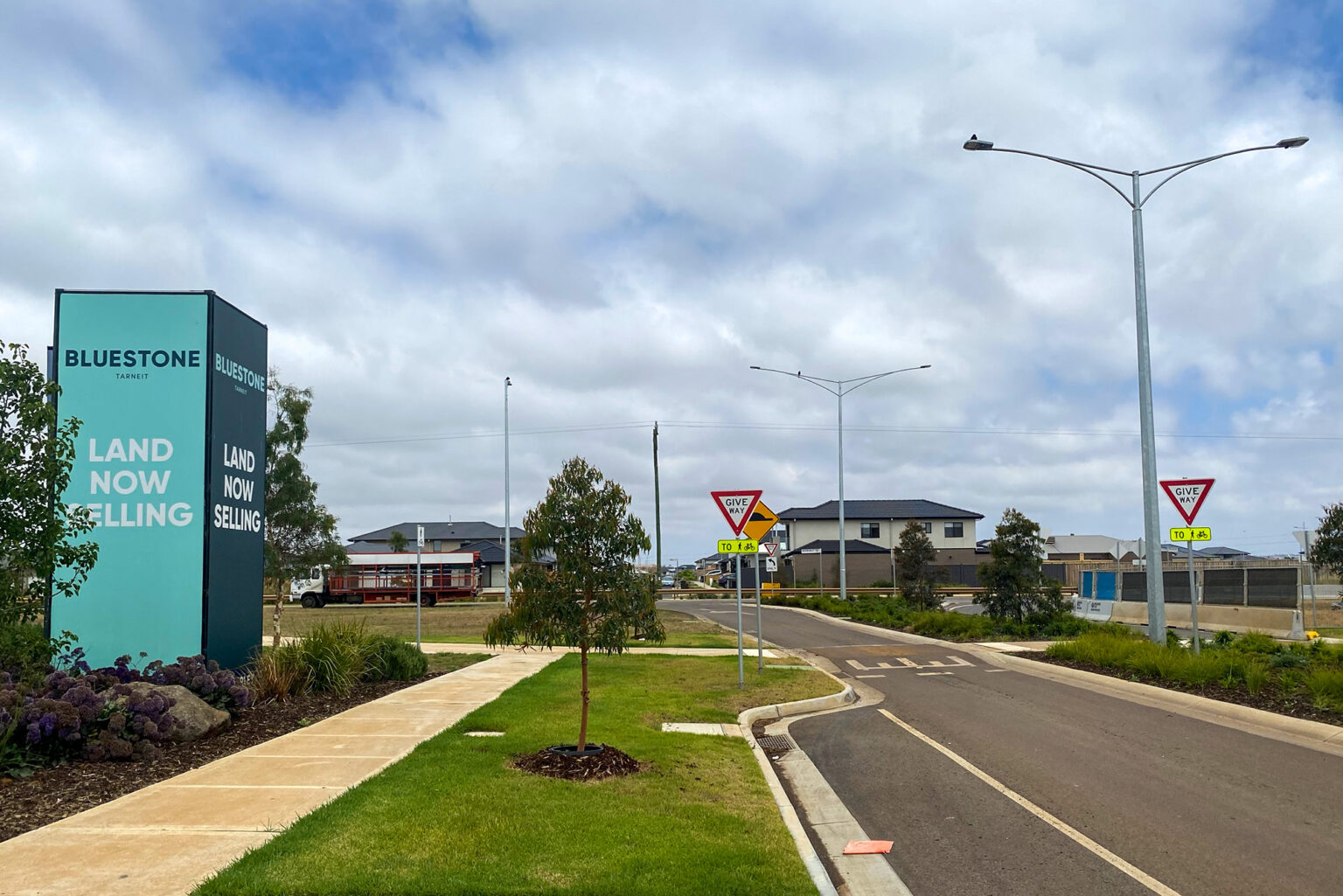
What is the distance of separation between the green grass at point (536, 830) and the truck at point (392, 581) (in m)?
47.0

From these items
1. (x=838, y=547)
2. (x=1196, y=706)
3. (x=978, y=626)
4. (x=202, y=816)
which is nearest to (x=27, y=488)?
(x=202, y=816)

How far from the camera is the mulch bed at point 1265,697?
1270 centimetres

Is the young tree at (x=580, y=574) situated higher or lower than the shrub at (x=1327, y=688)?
higher

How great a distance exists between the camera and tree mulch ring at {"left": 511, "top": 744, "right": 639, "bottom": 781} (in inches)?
344

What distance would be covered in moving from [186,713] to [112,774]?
169 centimetres

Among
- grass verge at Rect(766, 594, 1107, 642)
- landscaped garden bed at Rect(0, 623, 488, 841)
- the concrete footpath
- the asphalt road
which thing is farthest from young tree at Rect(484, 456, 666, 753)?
grass verge at Rect(766, 594, 1107, 642)

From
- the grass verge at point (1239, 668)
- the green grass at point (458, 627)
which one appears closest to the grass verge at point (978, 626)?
the green grass at point (458, 627)

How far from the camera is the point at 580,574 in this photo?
929 cm

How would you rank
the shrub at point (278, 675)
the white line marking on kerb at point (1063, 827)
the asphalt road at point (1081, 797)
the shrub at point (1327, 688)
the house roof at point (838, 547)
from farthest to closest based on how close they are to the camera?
1. the house roof at point (838, 547)
2. the shrub at point (278, 675)
3. the shrub at point (1327, 688)
4. the asphalt road at point (1081, 797)
5. the white line marking on kerb at point (1063, 827)

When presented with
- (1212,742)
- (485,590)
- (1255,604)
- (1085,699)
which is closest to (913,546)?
(1255,604)

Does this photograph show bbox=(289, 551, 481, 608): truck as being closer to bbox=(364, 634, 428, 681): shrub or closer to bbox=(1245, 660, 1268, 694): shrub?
bbox=(364, 634, 428, 681): shrub

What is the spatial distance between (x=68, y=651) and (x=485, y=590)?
58263 millimetres

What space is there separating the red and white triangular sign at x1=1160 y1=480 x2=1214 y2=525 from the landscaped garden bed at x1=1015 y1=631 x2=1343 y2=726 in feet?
7.71

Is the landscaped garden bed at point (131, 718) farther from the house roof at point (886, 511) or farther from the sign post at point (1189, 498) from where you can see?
the house roof at point (886, 511)
